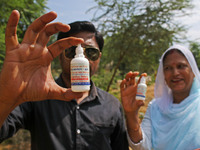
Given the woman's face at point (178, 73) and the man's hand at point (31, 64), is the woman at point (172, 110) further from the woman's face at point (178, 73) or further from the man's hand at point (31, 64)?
the man's hand at point (31, 64)

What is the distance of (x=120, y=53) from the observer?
5562mm

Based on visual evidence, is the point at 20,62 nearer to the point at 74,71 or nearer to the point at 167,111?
the point at 74,71

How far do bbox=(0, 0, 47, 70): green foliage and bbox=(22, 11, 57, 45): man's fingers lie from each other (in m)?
1.82

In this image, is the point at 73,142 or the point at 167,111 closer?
the point at 73,142

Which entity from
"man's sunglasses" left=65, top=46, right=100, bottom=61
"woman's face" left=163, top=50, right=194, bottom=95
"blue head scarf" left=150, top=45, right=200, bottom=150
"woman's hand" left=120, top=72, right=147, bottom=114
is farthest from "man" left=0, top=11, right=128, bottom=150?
"woman's face" left=163, top=50, right=194, bottom=95

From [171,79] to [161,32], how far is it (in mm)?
3300

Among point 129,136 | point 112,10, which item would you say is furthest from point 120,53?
point 129,136

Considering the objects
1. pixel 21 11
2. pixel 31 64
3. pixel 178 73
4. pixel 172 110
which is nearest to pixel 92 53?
pixel 31 64

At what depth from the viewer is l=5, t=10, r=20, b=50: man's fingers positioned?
101cm

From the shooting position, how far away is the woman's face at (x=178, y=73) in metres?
2.24

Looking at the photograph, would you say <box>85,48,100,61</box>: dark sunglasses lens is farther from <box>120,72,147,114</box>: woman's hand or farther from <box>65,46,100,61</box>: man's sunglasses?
<box>120,72,147,114</box>: woman's hand

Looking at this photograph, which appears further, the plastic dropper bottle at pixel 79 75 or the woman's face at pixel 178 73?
the woman's face at pixel 178 73

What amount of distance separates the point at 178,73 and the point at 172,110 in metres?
0.61

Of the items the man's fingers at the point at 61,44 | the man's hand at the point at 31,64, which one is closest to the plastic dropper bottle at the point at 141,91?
the man's hand at the point at 31,64
